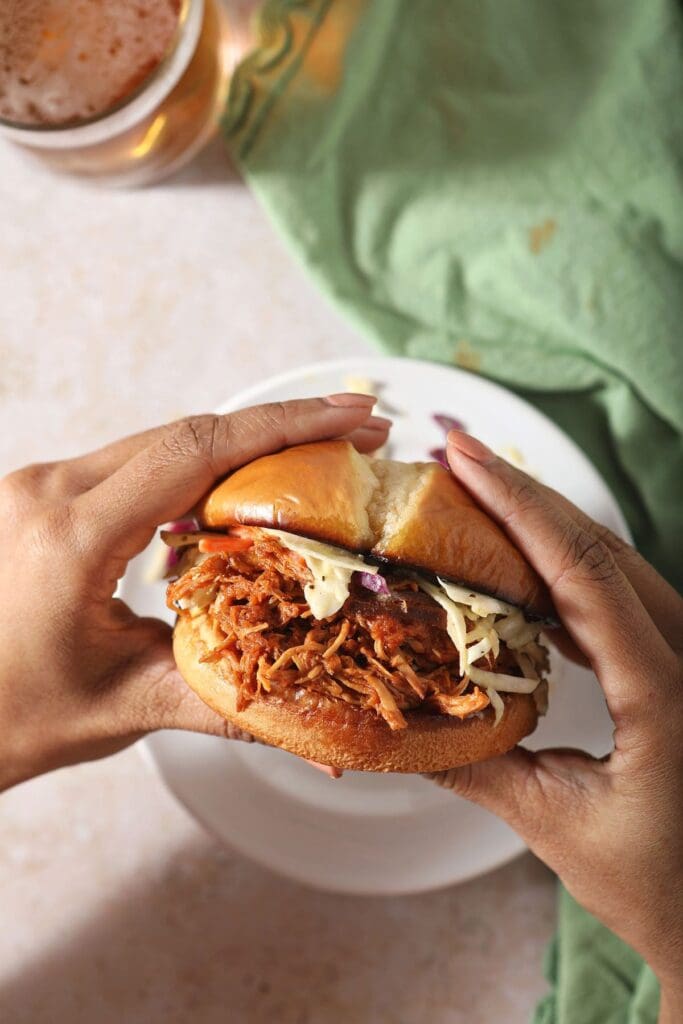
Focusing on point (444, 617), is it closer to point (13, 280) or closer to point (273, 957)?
point (273, 957)

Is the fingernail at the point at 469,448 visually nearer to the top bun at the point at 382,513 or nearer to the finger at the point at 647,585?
the top bun at the point at 382,513

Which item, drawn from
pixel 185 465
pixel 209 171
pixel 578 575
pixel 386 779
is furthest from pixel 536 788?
pixel 209 171

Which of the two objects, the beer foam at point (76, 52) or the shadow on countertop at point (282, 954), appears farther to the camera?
the shadow on countertop at point (282, 954)

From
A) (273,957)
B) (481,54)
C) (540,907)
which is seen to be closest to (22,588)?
(273,957)

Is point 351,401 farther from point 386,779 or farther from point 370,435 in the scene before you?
point 386,779

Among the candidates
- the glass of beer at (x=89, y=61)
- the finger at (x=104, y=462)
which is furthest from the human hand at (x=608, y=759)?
the glass of beer at (x=89, y=61)

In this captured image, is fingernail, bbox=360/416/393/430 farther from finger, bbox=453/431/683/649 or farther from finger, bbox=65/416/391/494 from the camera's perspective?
finger, bbox=453/431/683/649

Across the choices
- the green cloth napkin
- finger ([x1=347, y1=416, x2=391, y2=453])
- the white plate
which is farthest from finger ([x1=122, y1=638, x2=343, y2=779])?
the green cloth napkin
